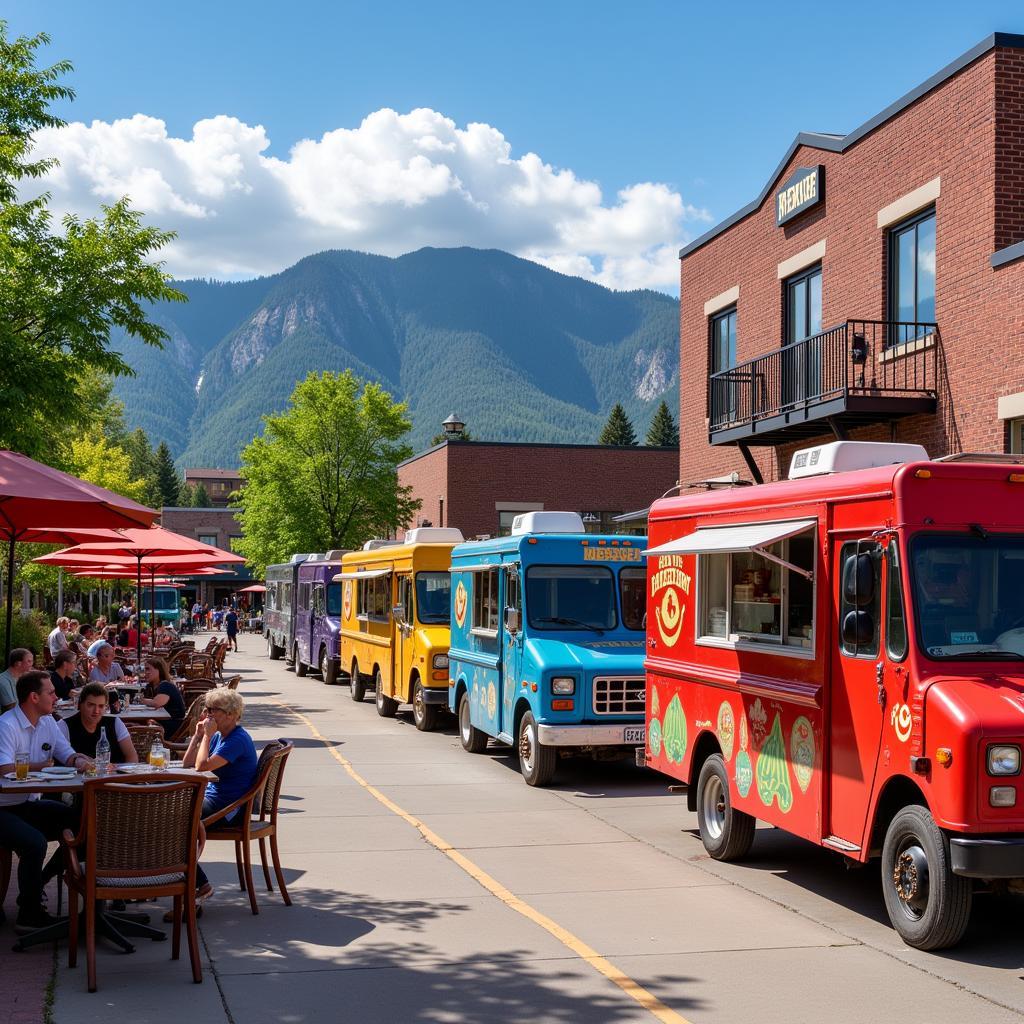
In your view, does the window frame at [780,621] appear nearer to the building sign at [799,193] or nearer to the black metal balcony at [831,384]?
the black metal balcony at [831,384]

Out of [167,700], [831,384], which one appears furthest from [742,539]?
[831,384]

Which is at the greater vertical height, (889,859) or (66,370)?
(66,370)

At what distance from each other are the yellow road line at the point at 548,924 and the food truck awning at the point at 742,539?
2720mm

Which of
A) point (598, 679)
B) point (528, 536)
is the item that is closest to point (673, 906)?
point (598, 679)

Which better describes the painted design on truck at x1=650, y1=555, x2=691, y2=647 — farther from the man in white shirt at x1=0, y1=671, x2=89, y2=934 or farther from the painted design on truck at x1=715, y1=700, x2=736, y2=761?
the man in white shirt at x1=0, y1=671, x2=89, y2=934

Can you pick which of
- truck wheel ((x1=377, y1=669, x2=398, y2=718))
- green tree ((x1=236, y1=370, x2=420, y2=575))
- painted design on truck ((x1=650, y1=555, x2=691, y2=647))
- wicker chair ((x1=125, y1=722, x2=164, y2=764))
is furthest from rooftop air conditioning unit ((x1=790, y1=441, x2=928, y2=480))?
green tree ((x1=236, y1=370, x2=420, y2=575))

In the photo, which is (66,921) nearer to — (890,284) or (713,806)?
(713,806)

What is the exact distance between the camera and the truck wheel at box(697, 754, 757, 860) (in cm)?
963

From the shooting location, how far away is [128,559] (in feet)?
73.9

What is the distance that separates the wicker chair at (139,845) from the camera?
6.64 m

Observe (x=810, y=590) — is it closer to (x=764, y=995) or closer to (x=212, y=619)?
(x=764, y=995)

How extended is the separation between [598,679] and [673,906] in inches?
204

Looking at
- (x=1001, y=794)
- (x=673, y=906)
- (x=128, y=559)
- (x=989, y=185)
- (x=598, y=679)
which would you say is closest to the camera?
(x=1001, y=794)

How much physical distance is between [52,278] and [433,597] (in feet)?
23.6
